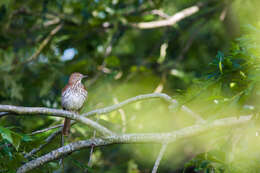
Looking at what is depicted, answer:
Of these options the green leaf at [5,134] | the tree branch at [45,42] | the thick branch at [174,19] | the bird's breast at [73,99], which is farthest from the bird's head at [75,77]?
the green leaf at [5,134]

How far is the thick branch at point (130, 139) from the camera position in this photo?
10.1ft

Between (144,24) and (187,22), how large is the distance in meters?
0.87

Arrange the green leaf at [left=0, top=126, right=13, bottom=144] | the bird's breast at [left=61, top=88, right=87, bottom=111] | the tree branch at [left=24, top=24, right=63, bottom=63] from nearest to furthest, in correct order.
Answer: the green leaf at [left=0, top=126, right=13, bottom=144], the bird's breast at [left=61, top=88, right=87, bottom=111], the tree branch at [left=24, top=24, right=63, bottom=63]

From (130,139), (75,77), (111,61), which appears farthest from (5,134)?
(111,61)

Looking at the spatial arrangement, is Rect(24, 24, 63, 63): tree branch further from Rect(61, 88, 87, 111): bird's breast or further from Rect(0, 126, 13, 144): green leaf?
Rect(0, 126, 13, 144): green leaf

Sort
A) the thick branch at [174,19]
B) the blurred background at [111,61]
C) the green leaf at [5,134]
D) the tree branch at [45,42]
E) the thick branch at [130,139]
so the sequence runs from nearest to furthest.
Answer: the green leaf at [5,134], the thick branch at [130,139], the blurred background at [111,61], the thick branch at [174,19], the tree branch at [45,42]

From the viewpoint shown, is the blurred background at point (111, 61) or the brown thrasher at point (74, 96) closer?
the brown thrasher at point (74, 96)

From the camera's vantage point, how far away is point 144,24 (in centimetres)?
607

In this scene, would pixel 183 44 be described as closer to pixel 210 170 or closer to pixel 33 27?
pixel 33 27

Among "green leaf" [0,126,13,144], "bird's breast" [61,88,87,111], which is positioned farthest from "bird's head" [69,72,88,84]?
"green leaf" [0,126,13,144]

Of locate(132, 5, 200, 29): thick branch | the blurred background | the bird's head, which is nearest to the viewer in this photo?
the bird's head

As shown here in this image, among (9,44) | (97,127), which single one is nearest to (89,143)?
(97,127)

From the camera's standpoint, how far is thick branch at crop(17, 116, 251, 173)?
10.1 ft

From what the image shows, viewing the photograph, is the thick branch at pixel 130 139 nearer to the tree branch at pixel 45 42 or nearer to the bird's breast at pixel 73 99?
the bird's breast at pixel 73 99
